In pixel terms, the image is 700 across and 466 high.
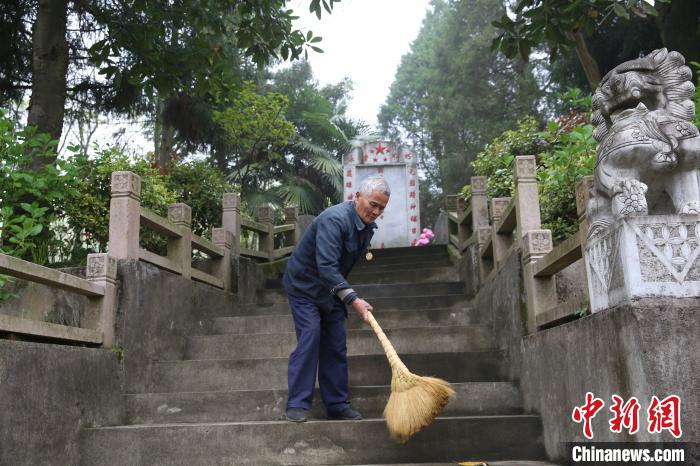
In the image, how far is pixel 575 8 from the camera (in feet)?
13.0

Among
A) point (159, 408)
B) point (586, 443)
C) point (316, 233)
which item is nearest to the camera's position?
point (586, 443)

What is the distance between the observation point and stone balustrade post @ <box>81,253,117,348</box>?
164 inches

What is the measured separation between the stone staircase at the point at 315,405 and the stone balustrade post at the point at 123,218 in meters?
0.91

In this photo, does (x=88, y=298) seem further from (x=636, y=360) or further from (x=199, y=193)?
(x=199, y=193)

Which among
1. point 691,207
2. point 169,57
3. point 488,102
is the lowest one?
point 691,207

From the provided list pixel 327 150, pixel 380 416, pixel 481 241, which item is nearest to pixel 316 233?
pixel 380 416

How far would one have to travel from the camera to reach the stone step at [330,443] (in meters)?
3.41

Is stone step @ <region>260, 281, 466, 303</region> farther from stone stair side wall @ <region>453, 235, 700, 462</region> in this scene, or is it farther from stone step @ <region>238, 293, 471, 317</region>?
stone stair side wall @ <region>453, 235, 700, 462</region>

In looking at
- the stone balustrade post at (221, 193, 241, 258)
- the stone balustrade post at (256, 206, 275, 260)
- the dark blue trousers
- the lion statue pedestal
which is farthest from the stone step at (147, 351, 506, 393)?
the stone balustrade post at (256, 206, 275, 260)

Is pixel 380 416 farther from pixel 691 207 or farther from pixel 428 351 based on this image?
pixel 691 207

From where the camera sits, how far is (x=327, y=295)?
375 cm

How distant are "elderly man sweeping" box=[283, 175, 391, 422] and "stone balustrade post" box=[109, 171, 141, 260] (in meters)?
1.39

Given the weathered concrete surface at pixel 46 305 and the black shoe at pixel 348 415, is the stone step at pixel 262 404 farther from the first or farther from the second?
the weathered concrete surface at pixel 46 305

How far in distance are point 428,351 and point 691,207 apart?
106 inches
